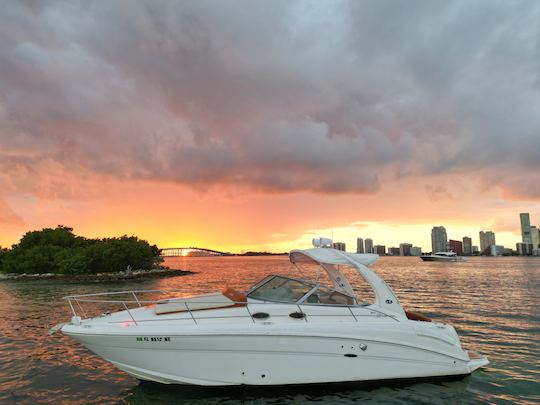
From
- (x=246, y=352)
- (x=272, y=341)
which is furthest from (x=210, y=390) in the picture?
(x=272, y=341)

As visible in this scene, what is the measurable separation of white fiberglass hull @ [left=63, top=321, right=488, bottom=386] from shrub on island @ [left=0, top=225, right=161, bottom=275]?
55.5 meters

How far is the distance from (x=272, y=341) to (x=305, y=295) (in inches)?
62.0

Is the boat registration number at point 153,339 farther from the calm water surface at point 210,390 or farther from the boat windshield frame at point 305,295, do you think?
the boat windshield frame at point 305,295

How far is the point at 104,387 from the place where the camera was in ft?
27.4

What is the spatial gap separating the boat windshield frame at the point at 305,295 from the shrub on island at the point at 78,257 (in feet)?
182

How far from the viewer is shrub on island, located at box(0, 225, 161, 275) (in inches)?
→ 2238

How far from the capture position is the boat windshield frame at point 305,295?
26.8 ft

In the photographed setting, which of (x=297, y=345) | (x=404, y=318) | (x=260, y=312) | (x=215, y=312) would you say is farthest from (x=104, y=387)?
(x=404, y=318)

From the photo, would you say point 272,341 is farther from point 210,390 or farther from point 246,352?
point 210,390

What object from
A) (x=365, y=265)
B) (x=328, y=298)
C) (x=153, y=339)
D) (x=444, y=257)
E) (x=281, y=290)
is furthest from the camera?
(x=444, y=257)

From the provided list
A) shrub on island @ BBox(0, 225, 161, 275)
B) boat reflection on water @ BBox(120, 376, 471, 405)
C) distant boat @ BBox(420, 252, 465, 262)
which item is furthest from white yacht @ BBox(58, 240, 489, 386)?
distant boat @ BBox(420, 252, 465, 262)

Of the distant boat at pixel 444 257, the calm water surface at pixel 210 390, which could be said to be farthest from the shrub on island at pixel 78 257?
the distant boat at pixel 444 257

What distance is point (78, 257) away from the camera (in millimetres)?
56500

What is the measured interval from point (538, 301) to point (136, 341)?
26908 mm
